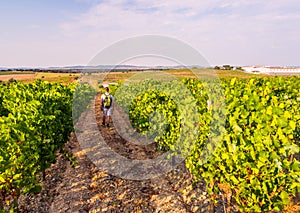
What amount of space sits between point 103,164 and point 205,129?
14.2 feet

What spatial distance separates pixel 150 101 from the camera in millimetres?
10227

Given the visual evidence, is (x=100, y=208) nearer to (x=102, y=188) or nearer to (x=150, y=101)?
Result: (x=102, y=188)

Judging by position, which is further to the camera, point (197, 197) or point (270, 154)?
point (197, 197)

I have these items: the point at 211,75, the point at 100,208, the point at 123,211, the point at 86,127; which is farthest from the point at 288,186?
the point at 86,127

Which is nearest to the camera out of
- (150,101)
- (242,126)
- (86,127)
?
(242,126)

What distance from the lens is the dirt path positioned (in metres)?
5.97

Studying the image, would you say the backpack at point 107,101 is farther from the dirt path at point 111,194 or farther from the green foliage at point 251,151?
the green foliage at point 251,151

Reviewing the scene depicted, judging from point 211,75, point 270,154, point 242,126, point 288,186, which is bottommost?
point 288,186

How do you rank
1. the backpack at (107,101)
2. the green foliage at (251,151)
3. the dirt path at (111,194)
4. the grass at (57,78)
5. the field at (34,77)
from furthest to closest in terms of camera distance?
1. the field at (34,77)
2. the grass at (57,78)
3. the backpack at (107,101)
4. the dirt path at (111,194)
5. the green foliage at (251,151)

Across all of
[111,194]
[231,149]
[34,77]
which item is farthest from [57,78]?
[231,149]

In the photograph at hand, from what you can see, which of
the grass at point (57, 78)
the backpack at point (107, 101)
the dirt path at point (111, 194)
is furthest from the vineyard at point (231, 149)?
the grass at point (57, 78)

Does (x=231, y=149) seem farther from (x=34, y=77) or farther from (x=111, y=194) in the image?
(x=34, y=77)

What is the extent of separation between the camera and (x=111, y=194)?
21.8ft

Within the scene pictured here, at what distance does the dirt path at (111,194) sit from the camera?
5.97 metres
